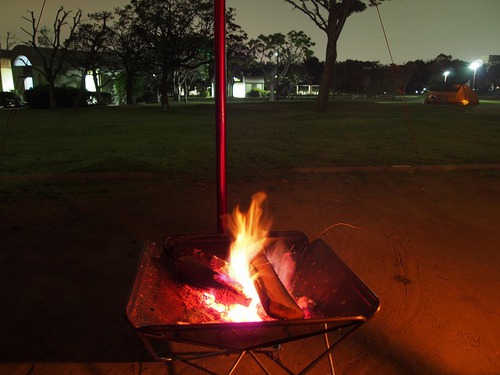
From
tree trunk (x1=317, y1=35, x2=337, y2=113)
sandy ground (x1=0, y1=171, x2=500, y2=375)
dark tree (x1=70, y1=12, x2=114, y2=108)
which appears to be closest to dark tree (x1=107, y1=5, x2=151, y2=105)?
dark tree (x1=70, y1=12, x2=114, y2=108)

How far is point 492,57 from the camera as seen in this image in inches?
3100

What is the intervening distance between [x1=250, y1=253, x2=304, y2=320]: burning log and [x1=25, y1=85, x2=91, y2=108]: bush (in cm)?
3143

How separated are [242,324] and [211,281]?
0.58 meters

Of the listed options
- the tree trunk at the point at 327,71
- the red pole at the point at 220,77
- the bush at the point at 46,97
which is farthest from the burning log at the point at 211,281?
the bush at the point at 46,97

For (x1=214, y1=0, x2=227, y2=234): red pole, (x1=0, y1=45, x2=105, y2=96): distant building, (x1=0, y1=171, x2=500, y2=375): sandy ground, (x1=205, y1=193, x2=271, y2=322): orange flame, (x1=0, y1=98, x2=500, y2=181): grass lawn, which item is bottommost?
(x1=0, y1=171, x2=500, y2=375): sandy ground

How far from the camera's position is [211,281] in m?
2.11

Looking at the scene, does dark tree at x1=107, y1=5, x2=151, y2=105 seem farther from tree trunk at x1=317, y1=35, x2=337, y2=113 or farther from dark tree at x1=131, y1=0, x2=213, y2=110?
tree trunk at x1=317, y1=35, x2=337, y2=113

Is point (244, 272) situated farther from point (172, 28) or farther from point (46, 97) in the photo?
point (46, 97)

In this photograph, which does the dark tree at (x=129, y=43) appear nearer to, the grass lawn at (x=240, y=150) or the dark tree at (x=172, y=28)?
the dark tree at (x=172, y=28)

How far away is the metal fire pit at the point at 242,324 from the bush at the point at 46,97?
31.1m

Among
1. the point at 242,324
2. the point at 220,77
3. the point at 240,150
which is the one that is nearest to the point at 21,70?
the point at 240,150

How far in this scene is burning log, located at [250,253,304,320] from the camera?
1786mm

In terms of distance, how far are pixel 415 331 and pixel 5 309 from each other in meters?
2.65

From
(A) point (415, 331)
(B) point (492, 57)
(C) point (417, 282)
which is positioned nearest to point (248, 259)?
(A) point (415, 331)
